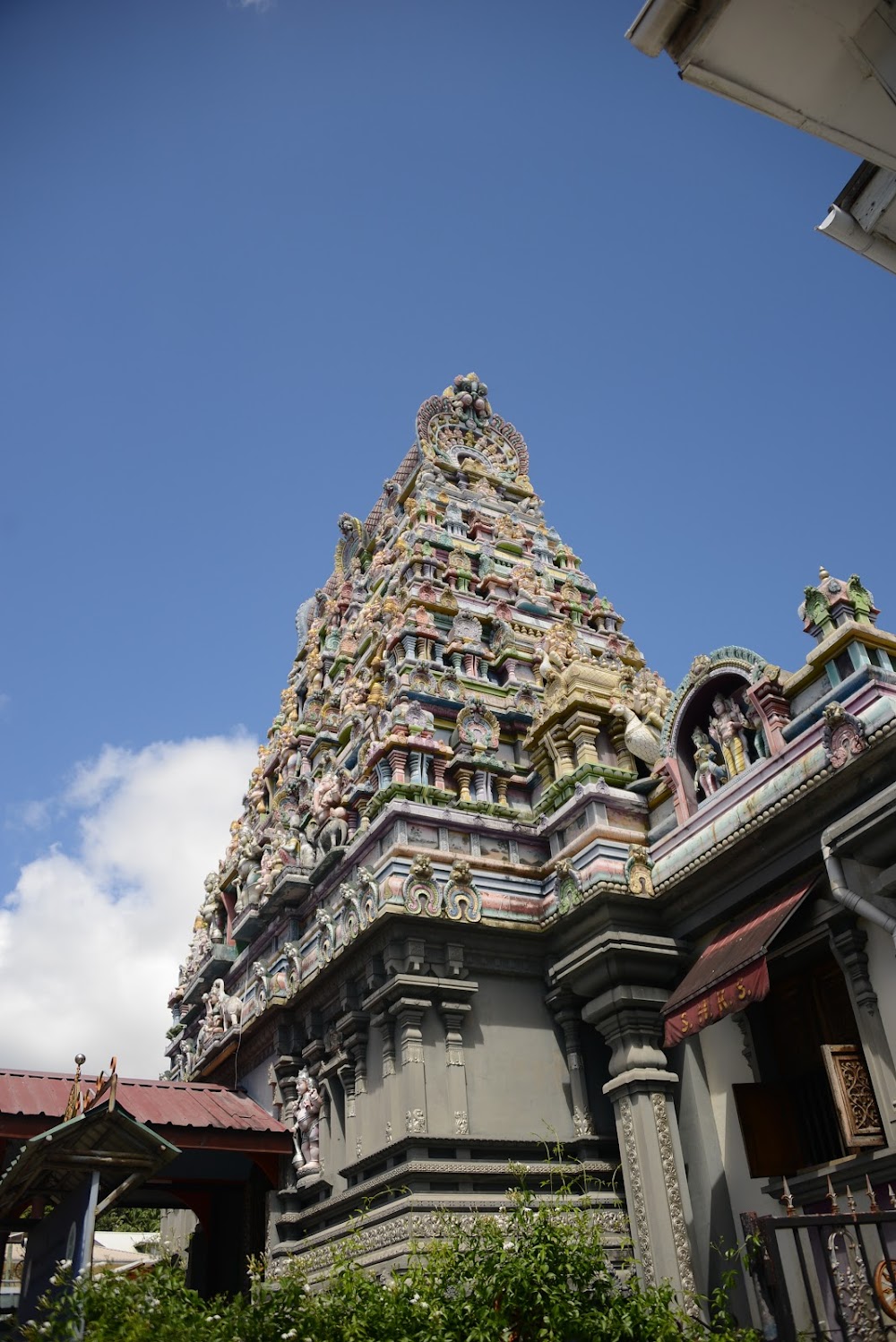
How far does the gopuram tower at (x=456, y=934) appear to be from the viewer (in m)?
13.9

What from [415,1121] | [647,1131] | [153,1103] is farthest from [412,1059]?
[153,1103]

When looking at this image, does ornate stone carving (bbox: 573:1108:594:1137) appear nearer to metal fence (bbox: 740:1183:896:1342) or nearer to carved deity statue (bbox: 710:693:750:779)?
carved deity statue (bbox: 710:693:750:779)

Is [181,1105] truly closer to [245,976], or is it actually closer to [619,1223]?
[245,976]

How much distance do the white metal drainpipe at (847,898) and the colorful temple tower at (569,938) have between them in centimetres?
3

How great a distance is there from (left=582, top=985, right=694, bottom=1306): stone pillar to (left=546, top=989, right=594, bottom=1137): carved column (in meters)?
0.56

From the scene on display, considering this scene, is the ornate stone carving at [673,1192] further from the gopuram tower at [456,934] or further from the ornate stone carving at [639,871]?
the ornate stone carving at [639,871]

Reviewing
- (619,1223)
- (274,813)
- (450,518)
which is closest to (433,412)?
(450,518)

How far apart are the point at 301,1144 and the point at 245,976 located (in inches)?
229

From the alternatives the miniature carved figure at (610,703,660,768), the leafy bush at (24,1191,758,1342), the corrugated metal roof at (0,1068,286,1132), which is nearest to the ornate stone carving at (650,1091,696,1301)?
the leafy bush at (24,1191,758,1342)

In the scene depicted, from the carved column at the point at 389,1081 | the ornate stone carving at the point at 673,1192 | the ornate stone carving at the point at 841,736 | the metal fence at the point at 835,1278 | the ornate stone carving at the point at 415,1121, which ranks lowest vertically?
the metal fence at the point at 835,1278

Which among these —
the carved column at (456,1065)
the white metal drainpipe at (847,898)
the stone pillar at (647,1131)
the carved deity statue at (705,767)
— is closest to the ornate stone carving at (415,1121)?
the carved column at (456,1065)

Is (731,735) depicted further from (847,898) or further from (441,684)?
(441,684)

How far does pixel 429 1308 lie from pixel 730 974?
5636mm

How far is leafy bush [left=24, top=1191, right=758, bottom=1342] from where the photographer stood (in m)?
8.17
